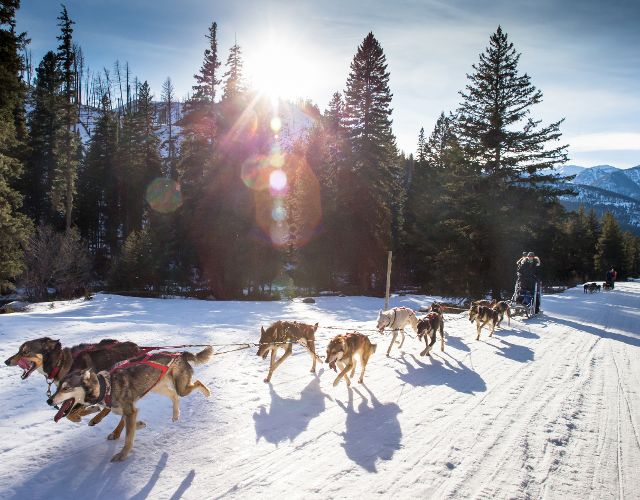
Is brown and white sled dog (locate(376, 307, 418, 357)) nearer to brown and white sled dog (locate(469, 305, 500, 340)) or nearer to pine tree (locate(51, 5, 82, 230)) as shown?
brown and white sled dog (locate(469, 305, 500, 340))

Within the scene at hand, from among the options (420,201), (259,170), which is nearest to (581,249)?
(420,201)

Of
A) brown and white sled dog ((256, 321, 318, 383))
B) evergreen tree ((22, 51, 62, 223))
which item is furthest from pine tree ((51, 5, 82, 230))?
brown and white sled dog ((256, 321, 318, 383))

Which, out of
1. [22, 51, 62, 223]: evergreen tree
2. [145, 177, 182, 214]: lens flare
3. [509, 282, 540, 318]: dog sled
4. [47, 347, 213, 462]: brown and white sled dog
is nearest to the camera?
[47, 347, 213, 462]: brown and white sled dog

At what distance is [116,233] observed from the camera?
44.6 meters

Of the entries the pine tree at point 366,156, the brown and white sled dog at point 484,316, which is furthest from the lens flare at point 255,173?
the brown and white sled dog at point 484,316

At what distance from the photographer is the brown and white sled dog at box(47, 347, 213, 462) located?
3949 mm

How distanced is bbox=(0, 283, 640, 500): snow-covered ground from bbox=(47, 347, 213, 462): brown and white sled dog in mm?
450

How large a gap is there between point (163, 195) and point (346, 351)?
37.3 metres

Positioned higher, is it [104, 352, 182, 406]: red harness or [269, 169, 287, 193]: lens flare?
[269, 169, 287, 193]: lens flare

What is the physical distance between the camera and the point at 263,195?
29.2m

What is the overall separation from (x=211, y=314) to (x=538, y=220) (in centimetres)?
1997

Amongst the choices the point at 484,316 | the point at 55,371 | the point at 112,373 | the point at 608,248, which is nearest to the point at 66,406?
the point at 112,373

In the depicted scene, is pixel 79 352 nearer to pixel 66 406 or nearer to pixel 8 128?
pixel 66 406

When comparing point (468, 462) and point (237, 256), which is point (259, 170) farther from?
point (468, 462)
